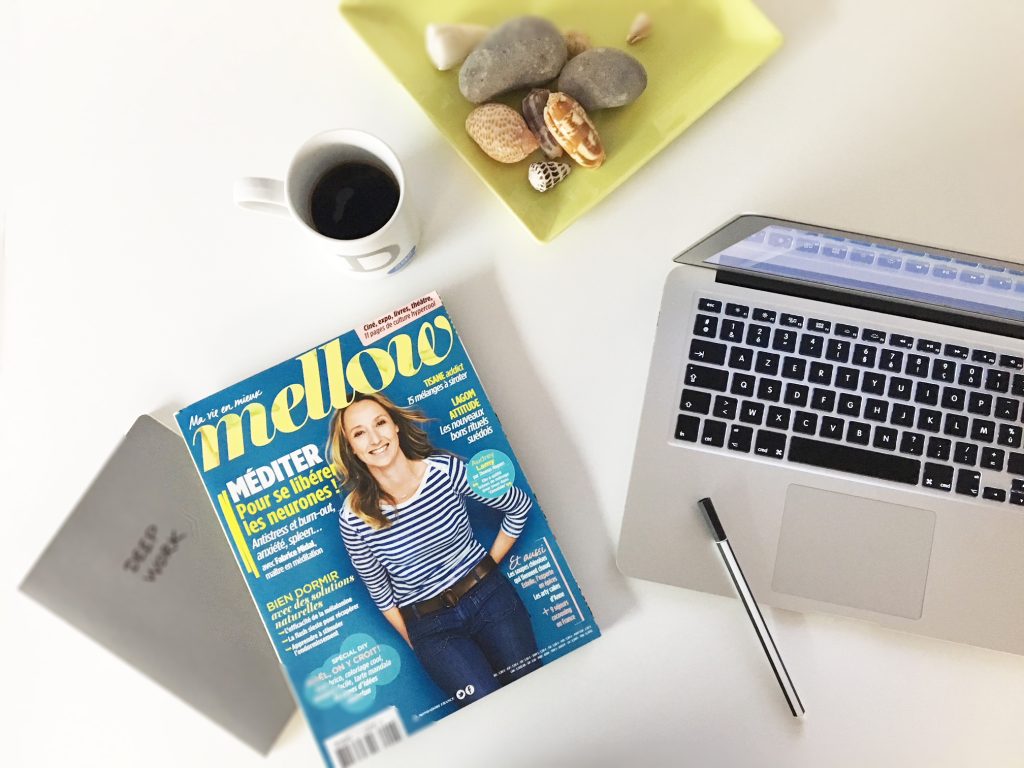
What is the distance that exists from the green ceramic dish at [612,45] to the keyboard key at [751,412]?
0.19 meters

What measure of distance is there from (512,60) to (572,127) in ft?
0.23

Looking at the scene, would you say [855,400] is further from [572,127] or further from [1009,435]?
[572,127]

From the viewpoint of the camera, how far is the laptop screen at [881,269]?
503 millimetres

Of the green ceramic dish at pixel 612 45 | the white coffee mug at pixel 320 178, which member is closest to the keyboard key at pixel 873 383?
the green ceramic dish at pixel 612 45

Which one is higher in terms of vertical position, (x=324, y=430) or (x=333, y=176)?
(x=333, y=176)

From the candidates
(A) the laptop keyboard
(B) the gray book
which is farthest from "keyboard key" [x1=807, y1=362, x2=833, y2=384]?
(B) the gray book

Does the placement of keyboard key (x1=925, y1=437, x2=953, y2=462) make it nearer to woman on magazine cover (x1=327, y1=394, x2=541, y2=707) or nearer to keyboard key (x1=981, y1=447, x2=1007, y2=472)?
keyboard key (x1=981, y1=447, x2=1007, y2=472)

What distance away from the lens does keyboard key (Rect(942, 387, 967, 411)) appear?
54 centimetres

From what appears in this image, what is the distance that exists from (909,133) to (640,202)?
22 centimetres

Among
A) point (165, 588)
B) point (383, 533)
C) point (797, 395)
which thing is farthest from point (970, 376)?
point (165, 588)

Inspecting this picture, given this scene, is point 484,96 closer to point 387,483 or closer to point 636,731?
point 387,483

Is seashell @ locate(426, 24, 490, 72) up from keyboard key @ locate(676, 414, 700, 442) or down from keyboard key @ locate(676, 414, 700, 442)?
up

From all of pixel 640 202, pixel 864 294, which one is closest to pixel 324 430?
pixel 640 202

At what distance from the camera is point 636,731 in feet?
1.75
